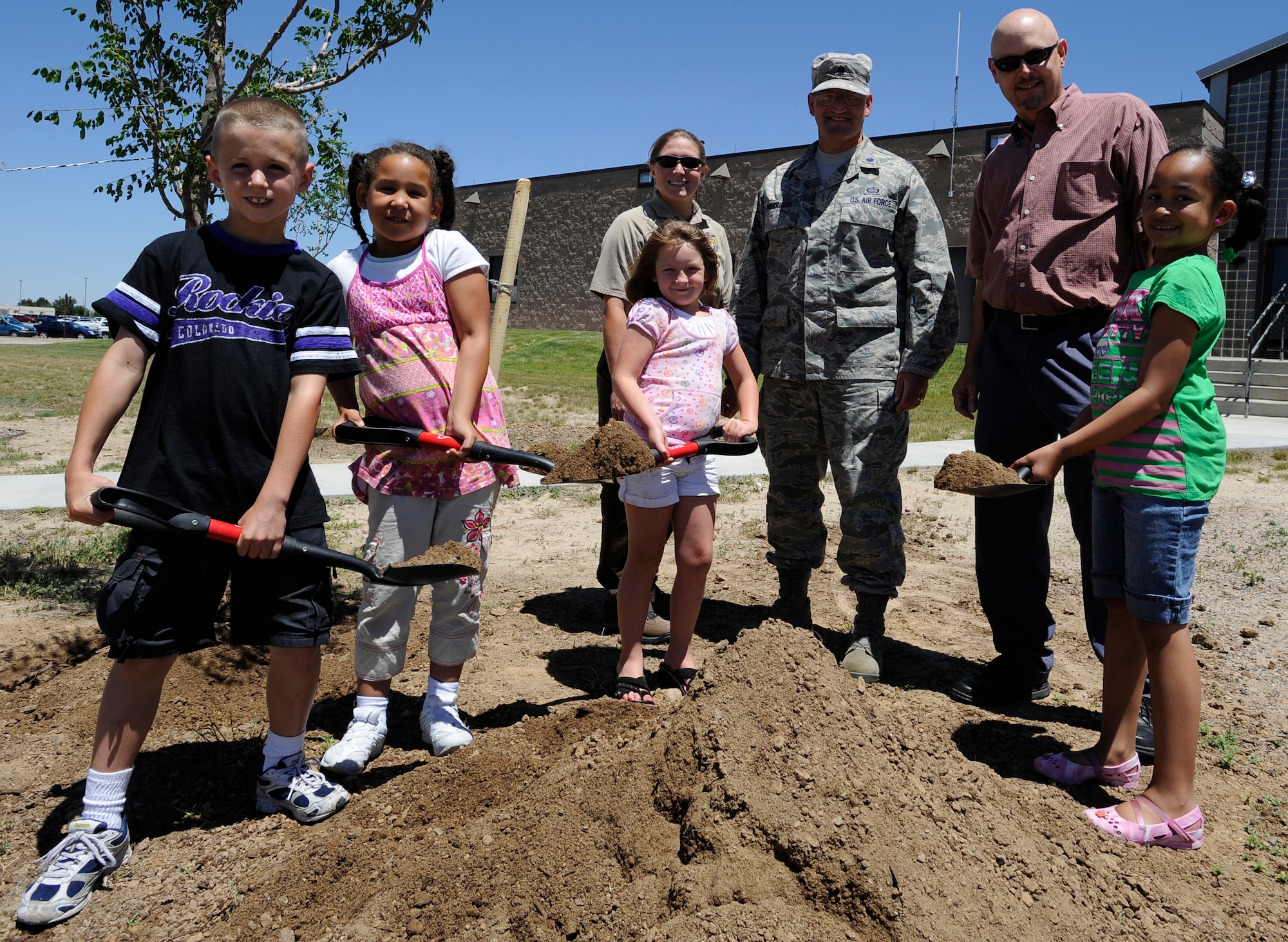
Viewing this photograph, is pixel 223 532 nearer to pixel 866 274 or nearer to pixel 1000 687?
pixel 866 274

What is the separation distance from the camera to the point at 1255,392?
1459 cm

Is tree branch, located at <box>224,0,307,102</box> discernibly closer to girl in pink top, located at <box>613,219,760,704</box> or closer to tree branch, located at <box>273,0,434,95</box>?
tree branch, located at <box>273,0,434,95</box>

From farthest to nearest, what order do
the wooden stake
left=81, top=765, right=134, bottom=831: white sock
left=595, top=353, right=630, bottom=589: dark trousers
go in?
the wooden stake
left=595, top=353, right=630, bottom=589: dark trousers
left=81, top=765, right=134, bottom=831: white sock

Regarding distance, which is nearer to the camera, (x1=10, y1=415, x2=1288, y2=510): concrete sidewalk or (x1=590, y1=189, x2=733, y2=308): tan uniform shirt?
(x1=590, y1=189, x2=733, y2=308): tan uniform shirt

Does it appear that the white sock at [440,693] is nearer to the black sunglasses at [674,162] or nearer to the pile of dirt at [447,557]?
the pile of dirt at [447,557]

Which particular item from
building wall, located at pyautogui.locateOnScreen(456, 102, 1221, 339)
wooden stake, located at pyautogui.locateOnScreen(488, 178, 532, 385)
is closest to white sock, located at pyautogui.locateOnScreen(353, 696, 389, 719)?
wooden stake, located at pyautogui.locateOnScreen(488, 178, 532, 385)

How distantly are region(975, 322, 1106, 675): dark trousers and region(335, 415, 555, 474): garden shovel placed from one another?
1802 mm

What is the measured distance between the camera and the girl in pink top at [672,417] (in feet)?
11.4

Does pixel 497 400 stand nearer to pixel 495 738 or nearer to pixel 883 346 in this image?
pixel 495 738

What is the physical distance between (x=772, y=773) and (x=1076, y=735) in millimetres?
1608

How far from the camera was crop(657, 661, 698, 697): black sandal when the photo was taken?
3648 mm

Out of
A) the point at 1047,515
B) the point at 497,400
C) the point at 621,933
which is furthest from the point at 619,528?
the point at 621,933

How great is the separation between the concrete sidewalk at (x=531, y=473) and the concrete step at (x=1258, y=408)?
1806 millimetres

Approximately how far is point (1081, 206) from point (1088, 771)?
1928 mm
